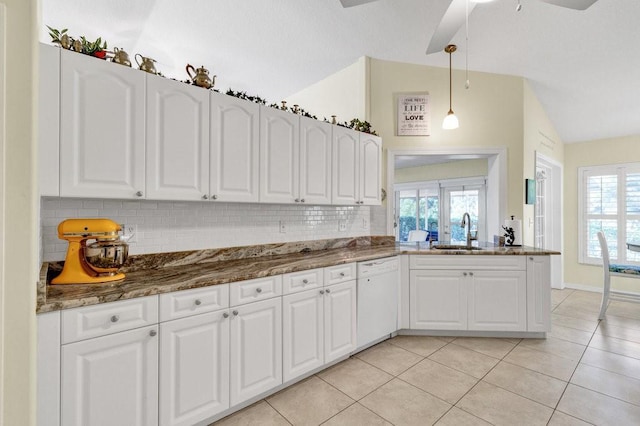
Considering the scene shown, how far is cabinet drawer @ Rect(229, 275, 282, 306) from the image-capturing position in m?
1.82

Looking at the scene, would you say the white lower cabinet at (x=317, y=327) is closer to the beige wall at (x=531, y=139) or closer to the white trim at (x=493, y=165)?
the white trim at (x=493, y=165)

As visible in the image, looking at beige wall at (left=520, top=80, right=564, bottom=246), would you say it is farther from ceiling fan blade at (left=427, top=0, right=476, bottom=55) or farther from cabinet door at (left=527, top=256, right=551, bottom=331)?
ceiling fan blade at (left=427, top=0, right=476, bottom=55)

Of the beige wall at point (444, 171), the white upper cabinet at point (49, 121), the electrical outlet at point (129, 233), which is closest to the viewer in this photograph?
the white upper cabinet at point (49, 121)

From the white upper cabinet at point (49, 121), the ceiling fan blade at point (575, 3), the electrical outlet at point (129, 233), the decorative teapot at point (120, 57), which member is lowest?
the electrical outlet at point (129, 233)

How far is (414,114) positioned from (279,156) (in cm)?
193

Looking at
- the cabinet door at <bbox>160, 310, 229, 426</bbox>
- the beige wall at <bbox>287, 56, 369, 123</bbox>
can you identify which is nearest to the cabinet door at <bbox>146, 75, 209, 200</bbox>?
the cabinet door at <bbox>160, 310, 229, 426</bbox>

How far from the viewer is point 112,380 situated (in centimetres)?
141

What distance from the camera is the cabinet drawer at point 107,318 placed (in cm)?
131

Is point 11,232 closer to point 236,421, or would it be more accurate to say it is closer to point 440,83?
point 236,421

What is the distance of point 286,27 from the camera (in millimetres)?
2758

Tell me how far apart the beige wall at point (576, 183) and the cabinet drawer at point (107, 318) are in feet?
20.2

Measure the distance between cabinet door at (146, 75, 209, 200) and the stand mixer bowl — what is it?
0.37 metres

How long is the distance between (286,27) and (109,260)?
2.44 metres

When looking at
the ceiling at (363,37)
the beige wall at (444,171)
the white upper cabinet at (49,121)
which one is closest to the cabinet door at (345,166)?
the ceiling at (363,37)
